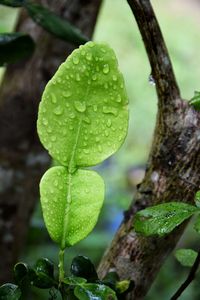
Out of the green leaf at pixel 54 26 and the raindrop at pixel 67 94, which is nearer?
the raindrop at pixel 67 94

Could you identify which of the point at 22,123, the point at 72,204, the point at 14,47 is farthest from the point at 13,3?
the point at 22,123

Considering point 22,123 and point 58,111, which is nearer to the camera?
point 58,111

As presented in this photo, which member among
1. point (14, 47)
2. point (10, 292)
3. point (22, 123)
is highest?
point (14, 47)

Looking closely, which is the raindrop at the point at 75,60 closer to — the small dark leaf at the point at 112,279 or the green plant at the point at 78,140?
the green plant at the point at 78,140

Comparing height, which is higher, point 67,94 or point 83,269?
point 67,94

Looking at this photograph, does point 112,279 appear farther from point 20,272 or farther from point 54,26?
point 54,26

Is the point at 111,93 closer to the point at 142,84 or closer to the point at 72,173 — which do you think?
the point at 72,173

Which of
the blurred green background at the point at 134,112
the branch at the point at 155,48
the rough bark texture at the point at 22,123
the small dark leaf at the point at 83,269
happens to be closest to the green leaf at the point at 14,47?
the branch at the point at 155,48
